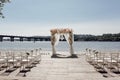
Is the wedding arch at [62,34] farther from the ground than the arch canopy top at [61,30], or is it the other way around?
the arch canopy top at [61,30]

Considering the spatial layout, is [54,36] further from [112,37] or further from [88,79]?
[112,37]

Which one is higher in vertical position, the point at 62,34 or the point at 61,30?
the point at 61,30

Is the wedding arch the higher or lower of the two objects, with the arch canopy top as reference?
lower

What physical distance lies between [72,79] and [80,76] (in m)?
1.08

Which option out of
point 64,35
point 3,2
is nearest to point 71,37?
point 64,35

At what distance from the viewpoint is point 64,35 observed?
31031mm

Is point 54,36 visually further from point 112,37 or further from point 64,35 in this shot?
point 112,37

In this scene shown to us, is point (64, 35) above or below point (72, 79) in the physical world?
above

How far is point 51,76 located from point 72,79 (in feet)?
4.36

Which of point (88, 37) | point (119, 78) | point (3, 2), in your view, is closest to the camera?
point (3, 2)

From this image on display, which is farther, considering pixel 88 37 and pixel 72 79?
pixel 88 37

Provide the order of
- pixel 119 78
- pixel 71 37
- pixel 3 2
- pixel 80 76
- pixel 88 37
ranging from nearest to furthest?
1. pixel 3 2
2. pixel 119 78
3. pixel 80 76
4. pixel 71 37
5. pixel 88 37

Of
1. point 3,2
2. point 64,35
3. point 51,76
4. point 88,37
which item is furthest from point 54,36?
point 88,37

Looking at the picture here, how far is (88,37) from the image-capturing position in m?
135
